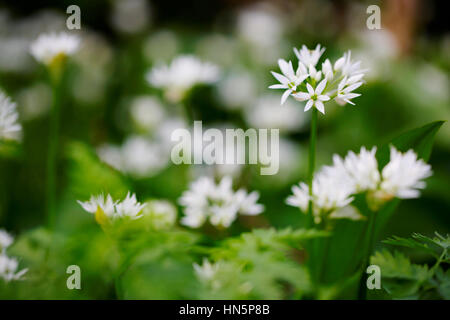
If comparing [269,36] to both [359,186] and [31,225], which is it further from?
[359,186]

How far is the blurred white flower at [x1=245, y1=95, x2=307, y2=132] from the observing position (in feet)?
5.97

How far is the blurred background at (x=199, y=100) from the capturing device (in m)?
1.43

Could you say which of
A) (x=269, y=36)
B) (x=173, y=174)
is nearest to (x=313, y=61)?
(x=173, y=174)

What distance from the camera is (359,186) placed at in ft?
→ 1.87

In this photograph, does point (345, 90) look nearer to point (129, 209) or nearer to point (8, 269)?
point (129, 209)

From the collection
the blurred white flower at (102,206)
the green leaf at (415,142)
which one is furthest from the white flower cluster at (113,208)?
the green leaf at (415,142)

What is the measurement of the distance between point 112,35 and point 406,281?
2.94 metres

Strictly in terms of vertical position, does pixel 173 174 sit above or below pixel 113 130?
below

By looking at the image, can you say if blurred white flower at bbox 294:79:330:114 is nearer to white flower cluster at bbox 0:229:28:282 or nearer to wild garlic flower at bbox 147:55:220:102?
white flower cluster at bbox 0:229:28:282

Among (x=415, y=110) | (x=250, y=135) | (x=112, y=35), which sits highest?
(x=112, y=35)

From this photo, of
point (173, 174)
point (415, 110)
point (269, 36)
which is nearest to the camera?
point (173, 174)

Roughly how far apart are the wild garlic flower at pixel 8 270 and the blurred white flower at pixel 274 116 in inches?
49.4

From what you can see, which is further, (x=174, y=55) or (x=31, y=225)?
(x=174, y=55)

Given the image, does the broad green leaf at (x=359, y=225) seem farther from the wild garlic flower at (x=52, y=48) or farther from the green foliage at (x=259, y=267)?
the wild garlic flower at (x=52, y=48)
